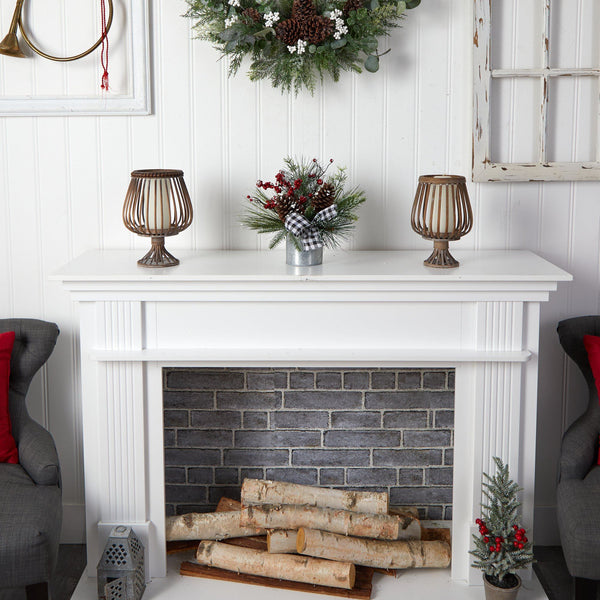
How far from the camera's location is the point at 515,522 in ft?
8.48

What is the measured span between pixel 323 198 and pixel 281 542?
1198 millimetres

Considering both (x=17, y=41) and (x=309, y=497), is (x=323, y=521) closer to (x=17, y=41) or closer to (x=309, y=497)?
(x=309, y=497)

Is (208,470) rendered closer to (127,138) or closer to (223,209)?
(223,209)

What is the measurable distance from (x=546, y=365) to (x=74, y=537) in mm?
1917

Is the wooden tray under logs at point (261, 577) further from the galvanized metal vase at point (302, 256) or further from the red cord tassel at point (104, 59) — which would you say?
the red cord tassel at point (104, 59)

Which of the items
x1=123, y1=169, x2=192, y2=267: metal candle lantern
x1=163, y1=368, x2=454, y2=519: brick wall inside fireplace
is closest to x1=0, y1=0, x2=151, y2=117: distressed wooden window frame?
x1=123, y1=169, x2=192, y2=267: metal candle lantern

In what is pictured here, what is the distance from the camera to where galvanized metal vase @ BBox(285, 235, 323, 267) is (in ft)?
8.38

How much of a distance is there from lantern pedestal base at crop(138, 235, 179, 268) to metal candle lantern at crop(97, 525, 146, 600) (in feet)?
2.91

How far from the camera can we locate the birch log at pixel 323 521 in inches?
108

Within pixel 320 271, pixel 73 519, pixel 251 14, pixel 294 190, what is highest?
pixel 251 14

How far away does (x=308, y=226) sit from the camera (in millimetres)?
2516

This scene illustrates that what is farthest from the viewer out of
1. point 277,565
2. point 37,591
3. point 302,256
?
point 277,565

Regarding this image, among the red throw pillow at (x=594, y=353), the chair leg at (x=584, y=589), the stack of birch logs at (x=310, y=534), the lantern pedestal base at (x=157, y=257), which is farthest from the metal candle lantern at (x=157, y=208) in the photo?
the chair leg at (x=584, y=589)

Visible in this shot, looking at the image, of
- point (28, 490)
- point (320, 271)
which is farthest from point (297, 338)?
point (28, 490)
